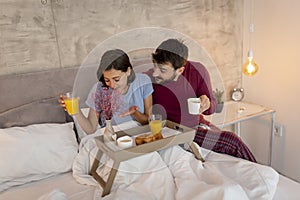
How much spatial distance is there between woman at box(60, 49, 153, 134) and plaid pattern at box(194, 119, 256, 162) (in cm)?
39

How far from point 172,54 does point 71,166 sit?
0.90 m

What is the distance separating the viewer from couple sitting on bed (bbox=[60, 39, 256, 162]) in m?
1.63

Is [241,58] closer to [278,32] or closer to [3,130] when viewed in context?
[278,32]

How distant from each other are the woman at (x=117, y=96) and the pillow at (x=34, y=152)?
0.16m

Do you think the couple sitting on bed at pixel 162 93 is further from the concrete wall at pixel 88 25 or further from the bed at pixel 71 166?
the concrete wall at pixel 88 25

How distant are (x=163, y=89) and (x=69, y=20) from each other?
806mm

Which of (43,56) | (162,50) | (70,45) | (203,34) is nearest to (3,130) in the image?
(43,56)

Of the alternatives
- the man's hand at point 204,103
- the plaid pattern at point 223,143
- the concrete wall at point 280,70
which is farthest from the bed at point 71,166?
the concrete wall at point 280,70

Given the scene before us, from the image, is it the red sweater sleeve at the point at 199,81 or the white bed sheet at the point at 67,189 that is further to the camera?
the red sweater sleeve at the point at 199,81

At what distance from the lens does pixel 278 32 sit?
2.40 meters

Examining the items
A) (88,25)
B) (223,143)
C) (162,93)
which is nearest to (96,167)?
(162,93)

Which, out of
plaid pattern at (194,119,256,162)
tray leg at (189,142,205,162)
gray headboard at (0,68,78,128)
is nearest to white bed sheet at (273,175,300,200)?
plaid pattern at (194,119,256,162)

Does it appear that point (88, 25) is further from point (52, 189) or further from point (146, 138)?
point (52, 189)

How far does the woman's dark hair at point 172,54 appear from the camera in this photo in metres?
1.82
